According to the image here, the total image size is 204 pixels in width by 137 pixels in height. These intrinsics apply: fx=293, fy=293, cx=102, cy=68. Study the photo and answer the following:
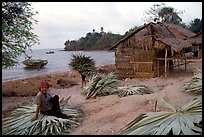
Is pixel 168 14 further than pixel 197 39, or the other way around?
pixel 168 14

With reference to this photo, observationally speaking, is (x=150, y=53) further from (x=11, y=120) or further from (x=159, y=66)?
(x=11, y=120)

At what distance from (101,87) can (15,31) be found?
410 centimetres

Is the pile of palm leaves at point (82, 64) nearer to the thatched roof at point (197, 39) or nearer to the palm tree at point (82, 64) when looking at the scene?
the palm tree at point (82, 64)

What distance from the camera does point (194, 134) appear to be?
3.11m

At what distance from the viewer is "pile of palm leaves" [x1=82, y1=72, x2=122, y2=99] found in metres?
11.6

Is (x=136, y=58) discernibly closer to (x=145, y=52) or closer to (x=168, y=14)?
(x=145, y=52)

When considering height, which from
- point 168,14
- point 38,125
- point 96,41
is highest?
point 168,14

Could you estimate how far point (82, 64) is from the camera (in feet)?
48.4

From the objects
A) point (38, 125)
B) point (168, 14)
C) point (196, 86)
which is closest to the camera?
point (38, 125)

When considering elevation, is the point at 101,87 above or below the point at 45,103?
below

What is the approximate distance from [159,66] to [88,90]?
6.19 metres

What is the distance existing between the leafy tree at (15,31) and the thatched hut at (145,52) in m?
6.01

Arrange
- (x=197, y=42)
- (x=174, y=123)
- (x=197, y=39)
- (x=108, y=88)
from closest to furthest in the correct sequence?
(x=174, y=123)
(x=108, y=88)
(x=197, y=42)
(x=197, y=39)

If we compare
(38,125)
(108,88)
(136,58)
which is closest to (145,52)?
(136,58)
